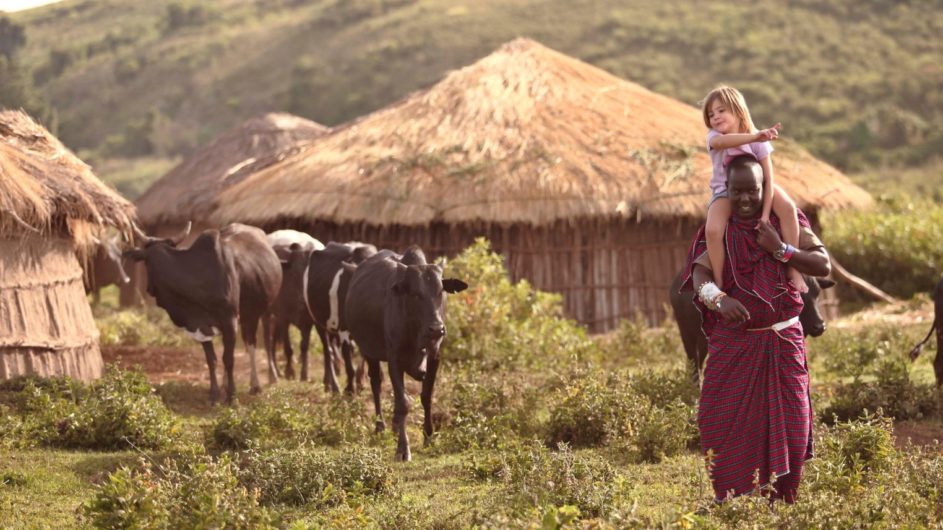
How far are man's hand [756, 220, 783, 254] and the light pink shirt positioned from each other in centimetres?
29

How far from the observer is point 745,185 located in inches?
239

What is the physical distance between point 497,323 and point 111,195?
163 inches

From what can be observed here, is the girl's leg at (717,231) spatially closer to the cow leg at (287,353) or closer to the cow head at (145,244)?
the cow head at (145,244)

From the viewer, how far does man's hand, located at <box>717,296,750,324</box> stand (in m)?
5.90

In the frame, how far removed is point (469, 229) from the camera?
17141mm

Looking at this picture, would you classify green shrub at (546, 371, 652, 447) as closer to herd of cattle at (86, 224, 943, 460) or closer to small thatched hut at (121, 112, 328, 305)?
herd of cattle at (86, 224, 943, 460)

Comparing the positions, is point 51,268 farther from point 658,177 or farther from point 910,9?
point 910,9

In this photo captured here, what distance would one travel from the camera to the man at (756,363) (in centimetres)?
610

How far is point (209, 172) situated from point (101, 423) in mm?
14571

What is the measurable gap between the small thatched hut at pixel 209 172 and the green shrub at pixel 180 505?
1473 centimetres

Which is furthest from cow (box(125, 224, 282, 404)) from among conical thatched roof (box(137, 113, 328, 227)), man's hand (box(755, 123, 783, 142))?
conical thatched roof (box(137, 113, 328, 227))

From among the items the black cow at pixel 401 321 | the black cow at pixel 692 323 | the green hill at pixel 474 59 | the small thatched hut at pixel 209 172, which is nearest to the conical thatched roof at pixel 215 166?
the small thatched hut at pixel 209 172

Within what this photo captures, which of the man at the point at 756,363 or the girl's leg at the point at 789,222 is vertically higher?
the girl's leg at the point at 789,222

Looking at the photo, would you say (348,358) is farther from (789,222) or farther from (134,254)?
(789,222)
